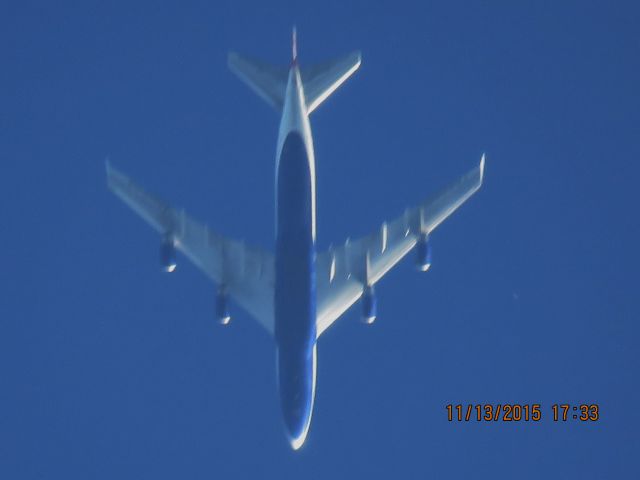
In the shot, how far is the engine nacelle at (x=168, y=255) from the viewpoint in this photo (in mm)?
61844

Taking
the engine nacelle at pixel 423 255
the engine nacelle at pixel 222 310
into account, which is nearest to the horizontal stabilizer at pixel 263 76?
the engine nacelle at pixel 423 255

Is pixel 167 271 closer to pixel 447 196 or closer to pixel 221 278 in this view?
pixel 221 278

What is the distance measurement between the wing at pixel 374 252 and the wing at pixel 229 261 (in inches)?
108

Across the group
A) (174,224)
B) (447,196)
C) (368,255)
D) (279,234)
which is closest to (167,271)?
(174,224)

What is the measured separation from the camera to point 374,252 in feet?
212

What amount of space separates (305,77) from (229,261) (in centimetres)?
1002

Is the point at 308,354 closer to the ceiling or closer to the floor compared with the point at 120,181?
closer to the floor

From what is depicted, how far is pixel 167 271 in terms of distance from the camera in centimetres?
6203

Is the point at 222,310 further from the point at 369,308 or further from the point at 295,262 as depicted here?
the point at 369,308

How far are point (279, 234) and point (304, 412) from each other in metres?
8.88

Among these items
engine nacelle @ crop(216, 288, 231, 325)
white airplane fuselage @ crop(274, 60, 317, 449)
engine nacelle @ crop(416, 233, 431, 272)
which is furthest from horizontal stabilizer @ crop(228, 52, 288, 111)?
engine nacelle @ crop(216, 288, 231, 325)

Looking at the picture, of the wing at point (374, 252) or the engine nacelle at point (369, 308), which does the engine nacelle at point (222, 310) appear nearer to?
the wing at point (374, 252)

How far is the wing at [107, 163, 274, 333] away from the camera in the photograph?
63562mm

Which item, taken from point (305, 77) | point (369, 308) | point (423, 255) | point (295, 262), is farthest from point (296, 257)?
point (305, 77)
